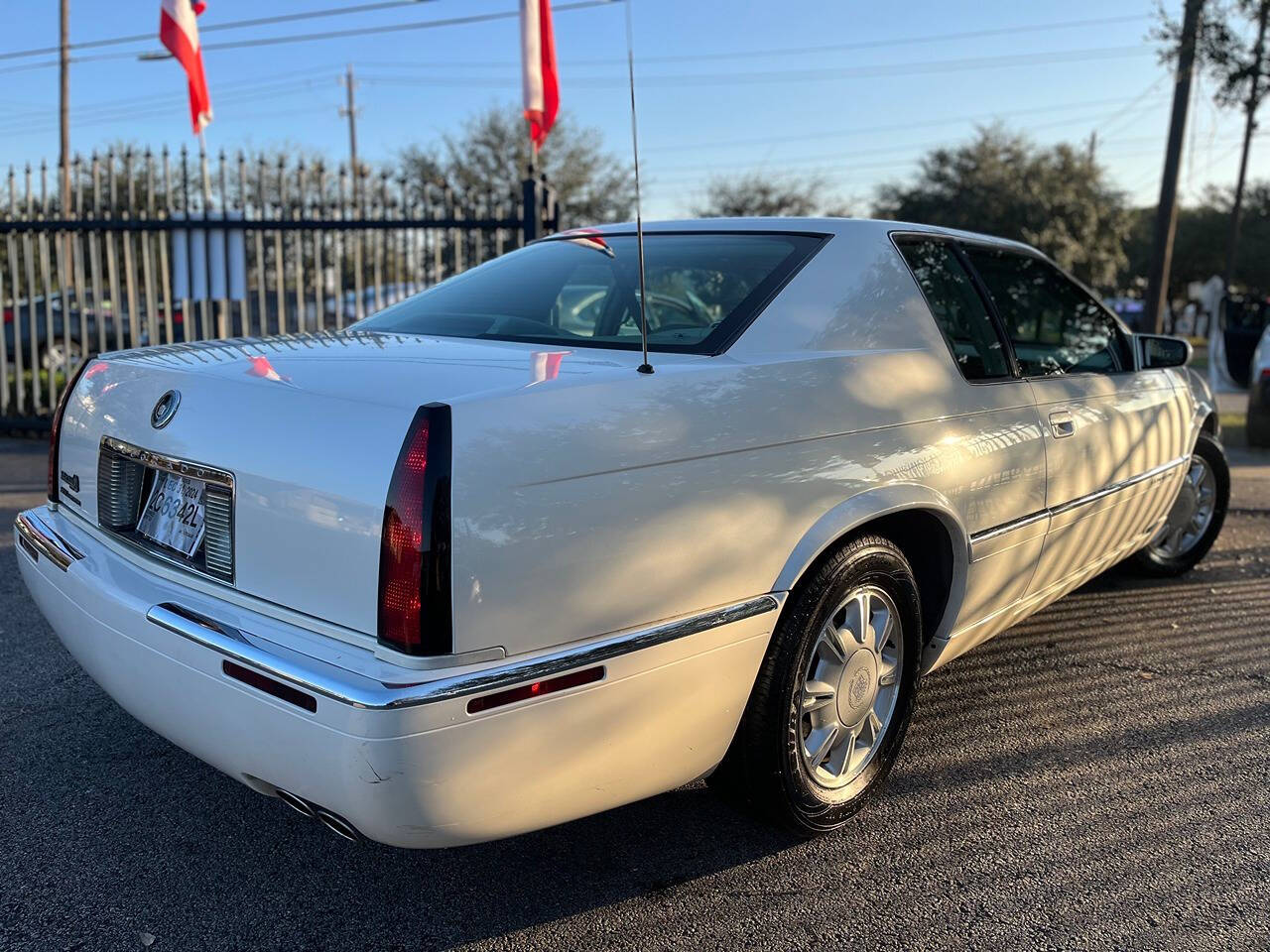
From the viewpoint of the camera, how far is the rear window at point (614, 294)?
108 inches

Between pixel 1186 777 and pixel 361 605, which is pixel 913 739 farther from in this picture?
pixel 361 605

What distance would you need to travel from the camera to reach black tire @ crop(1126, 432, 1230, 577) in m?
4.95

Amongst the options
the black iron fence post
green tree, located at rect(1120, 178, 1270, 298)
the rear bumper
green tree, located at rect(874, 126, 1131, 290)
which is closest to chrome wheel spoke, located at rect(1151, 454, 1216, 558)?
the rear bumper

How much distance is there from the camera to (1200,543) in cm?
520

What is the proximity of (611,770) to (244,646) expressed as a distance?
0.77m

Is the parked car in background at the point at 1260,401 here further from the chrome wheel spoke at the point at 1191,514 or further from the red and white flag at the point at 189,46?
the red and white flag at the point at 189,46

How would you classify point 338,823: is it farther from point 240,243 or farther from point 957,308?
point 240,243

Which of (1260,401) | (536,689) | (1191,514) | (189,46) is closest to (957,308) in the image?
(536,689)

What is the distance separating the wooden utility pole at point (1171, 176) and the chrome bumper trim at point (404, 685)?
34.4 ft

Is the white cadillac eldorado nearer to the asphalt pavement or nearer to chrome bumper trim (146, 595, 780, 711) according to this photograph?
chrome bumper trim (146, 595, 780, 711)

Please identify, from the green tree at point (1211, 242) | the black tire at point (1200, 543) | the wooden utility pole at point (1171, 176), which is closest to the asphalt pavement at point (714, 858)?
the black tire at point (1200, 543)

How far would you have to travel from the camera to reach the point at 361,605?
1.95m

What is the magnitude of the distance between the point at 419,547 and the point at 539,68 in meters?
8.36

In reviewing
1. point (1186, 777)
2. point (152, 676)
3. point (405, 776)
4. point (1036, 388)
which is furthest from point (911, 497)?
point (152, 676)
